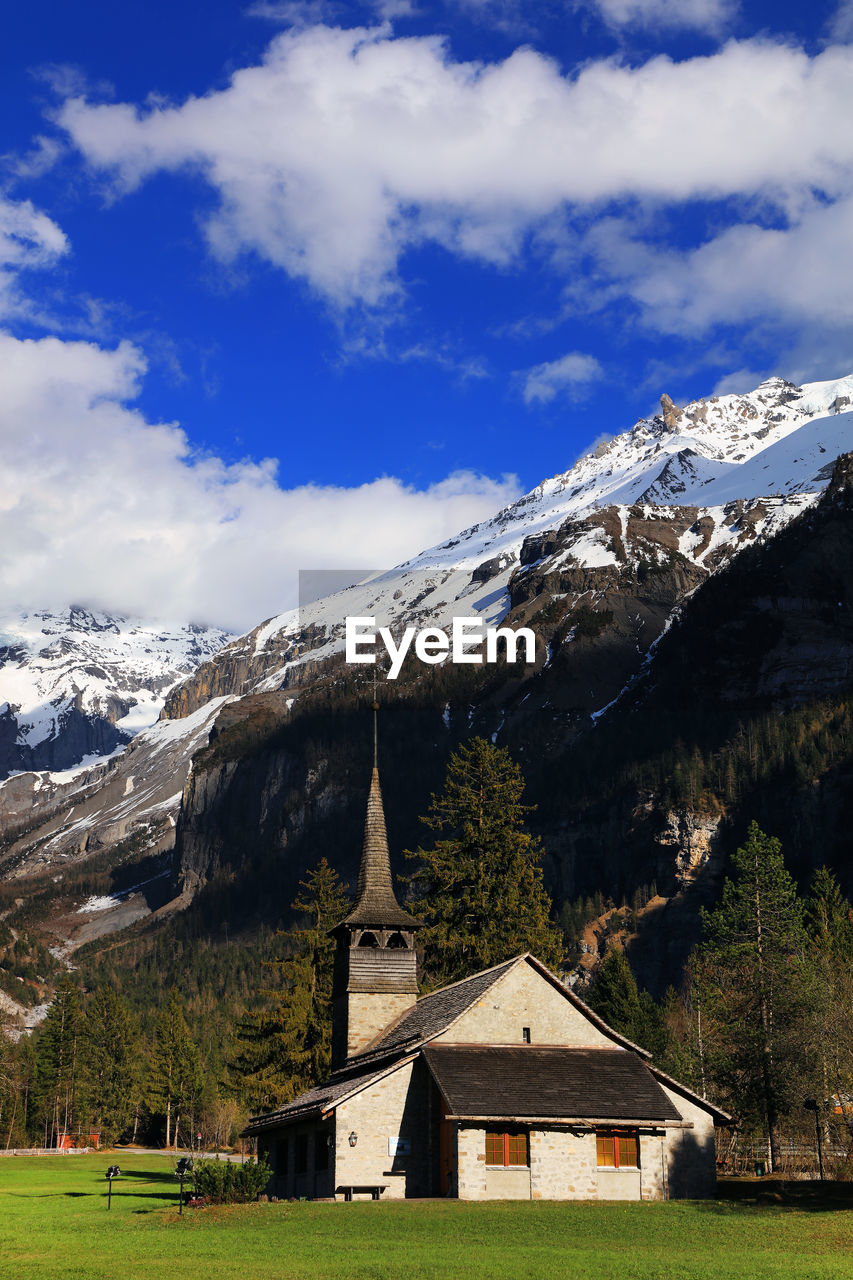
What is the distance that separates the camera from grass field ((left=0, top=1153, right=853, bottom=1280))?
2620 cm

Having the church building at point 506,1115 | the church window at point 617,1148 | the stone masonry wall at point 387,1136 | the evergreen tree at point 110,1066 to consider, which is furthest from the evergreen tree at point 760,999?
the evergreen tree at point 110,1066

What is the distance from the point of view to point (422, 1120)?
42.8m

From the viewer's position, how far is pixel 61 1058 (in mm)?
123125

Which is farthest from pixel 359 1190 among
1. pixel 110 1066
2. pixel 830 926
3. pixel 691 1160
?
pixel 110 1066

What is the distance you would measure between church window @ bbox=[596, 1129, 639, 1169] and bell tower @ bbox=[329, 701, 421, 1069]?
46.0 feet

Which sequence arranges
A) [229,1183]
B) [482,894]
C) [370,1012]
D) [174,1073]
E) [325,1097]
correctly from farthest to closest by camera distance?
[174,1073], [482,894], [370,1012], [325,1097], [229,1183]

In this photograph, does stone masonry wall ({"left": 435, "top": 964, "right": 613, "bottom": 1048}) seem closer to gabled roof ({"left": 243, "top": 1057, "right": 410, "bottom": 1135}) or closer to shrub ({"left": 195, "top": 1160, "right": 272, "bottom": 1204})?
gabled roof ({"left": 243, "top": 1057, "right": 410, "bottom": 1135})

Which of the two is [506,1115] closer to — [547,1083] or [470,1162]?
[470,1162]

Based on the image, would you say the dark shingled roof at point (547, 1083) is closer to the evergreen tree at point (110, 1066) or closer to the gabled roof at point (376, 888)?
the gabled roof at point (376, 888)

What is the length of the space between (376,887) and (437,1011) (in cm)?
1013

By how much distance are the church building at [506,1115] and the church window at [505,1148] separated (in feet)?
0.10

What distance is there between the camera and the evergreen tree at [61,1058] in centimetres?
12288

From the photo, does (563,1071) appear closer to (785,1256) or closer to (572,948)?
(785,1256)

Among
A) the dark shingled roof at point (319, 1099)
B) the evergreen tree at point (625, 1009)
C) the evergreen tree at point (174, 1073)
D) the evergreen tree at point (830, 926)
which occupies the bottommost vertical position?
the evergreen tree at point (174, 1073)
